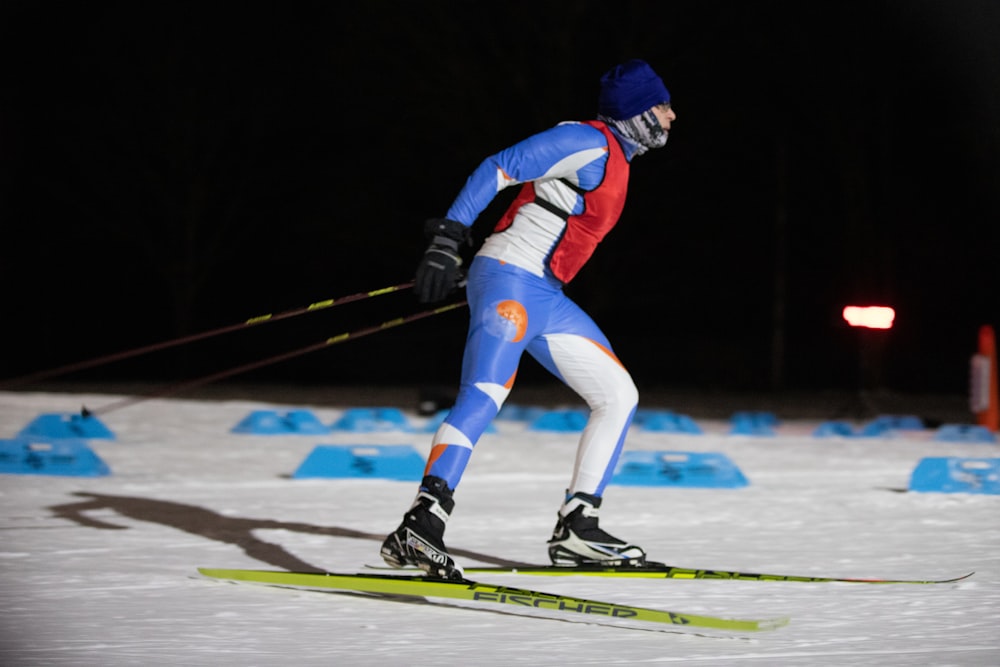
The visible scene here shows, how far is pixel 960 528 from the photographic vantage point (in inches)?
266

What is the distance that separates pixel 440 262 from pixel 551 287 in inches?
22.1

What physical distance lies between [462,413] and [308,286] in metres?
28.2

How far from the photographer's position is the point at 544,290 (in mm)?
5082

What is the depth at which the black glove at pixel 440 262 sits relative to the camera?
4.68 meters

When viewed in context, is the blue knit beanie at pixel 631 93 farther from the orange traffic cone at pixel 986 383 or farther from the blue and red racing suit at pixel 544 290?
the orange traffic cone at pixel 986 383

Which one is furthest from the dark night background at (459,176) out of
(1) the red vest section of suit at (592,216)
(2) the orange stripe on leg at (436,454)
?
(2) the orange stripe on leg at (436,454)

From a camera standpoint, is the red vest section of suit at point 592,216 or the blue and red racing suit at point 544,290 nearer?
the blue and red racing suit at point 544,290

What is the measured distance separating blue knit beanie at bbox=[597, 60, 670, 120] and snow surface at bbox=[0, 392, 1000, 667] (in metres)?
1.62

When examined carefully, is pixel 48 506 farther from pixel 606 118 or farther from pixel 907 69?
pixel 907 69

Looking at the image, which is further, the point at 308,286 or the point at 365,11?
the point at 308,286

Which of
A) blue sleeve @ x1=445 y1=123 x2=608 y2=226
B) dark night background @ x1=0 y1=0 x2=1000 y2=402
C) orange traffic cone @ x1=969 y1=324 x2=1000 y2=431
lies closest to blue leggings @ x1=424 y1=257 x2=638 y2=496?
blue sleeve @ x1=445 y1=123 x2=608 y2=226

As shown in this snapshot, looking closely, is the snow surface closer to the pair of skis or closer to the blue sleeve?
the pair of skis

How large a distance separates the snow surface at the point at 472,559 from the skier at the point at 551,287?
0.31m

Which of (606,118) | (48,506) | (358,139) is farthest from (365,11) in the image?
(606,118)
